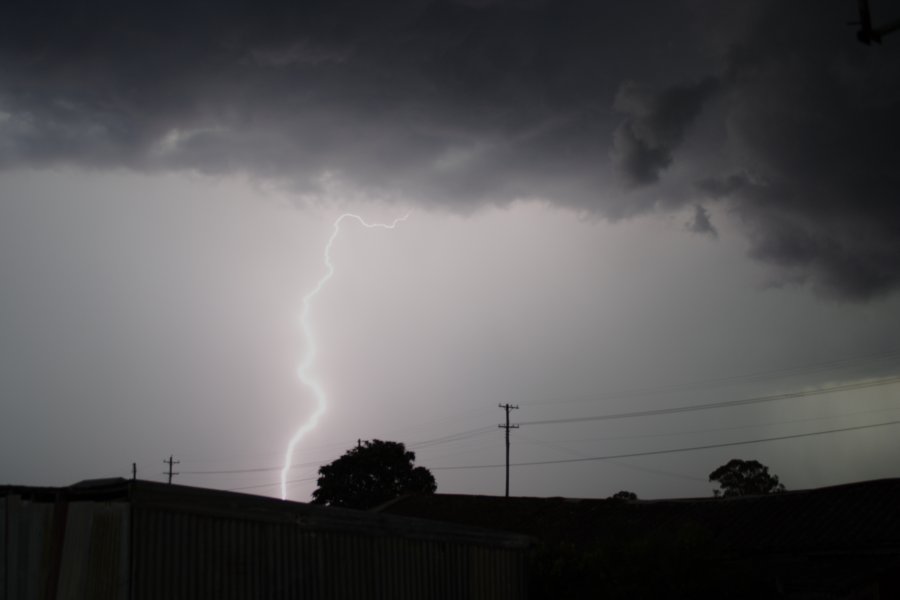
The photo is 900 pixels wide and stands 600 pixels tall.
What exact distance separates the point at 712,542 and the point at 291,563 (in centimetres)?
1231

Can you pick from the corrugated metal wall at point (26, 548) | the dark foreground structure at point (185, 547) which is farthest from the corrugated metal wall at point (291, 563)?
the corrugated metal wall at point (26, 548)

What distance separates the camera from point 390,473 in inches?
2744

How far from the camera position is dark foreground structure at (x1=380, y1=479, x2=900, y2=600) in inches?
880

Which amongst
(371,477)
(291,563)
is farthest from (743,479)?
(291,563)

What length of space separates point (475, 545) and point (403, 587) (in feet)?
8.78

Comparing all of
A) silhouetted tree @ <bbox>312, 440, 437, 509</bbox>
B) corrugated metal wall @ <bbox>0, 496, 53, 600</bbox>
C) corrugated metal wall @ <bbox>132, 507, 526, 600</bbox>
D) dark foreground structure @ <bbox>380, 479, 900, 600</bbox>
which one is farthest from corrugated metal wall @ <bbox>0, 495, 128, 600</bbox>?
silhouetted tree @ <bbox>312, 440, 437, 509</bbox>

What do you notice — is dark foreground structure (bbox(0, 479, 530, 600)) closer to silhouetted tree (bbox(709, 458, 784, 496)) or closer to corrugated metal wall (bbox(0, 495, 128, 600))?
corrugated metal wall (bbox(0, 495, 128, 600))

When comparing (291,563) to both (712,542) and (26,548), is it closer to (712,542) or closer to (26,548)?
(26,548)

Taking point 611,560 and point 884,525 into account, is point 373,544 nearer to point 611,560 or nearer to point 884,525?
point 611,560

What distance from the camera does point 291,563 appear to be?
52.7ft

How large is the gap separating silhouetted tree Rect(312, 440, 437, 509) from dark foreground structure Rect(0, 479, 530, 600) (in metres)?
50.0

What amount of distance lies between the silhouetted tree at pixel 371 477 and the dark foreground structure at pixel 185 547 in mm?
49962

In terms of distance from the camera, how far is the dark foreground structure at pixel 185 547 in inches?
542

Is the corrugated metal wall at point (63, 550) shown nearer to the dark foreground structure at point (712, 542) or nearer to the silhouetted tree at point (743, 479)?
the dark foreground structure at point (712, 542)
